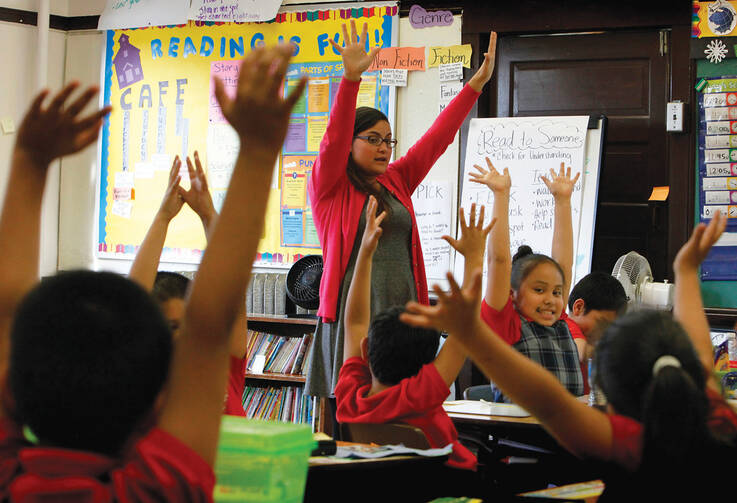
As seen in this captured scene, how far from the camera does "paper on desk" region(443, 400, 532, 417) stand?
2.35 metres

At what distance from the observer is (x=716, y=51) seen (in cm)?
410

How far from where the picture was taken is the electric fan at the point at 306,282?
4.27 meters

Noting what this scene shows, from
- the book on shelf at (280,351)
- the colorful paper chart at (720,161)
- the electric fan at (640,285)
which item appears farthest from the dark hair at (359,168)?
the colorful paper chart at (720,161)

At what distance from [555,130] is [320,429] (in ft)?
6.32

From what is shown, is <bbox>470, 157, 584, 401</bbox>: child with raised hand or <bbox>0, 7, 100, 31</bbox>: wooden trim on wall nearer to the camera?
<bbox>470, 157, 584, 401</bbox>: child with raised hand

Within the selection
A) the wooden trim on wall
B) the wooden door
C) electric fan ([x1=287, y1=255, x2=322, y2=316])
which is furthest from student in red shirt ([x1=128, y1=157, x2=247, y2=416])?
the wooden trim on wall

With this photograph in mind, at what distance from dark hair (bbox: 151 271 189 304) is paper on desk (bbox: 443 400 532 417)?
914mm

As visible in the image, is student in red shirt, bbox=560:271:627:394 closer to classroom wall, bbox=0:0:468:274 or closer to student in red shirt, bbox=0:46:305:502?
student in red shirt, bbox=0:46:305:502

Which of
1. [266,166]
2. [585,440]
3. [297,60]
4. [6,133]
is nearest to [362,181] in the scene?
[585,440]

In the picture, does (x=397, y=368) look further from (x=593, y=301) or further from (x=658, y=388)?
(x=593, y=301)

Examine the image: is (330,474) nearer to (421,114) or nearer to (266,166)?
(266,166)

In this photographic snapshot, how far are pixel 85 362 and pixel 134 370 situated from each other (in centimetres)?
5

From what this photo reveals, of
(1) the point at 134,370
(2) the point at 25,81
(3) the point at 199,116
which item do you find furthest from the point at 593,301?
(2) the point at 25,81

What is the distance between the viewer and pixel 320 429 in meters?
4.22
